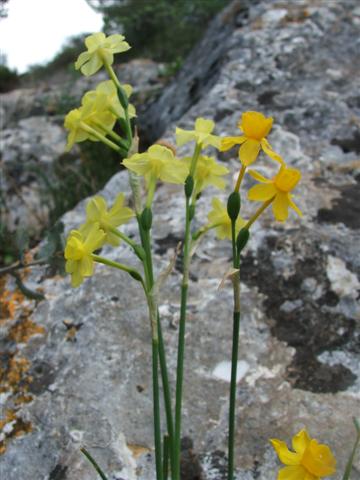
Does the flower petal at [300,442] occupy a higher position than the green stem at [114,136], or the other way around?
the green stem at [114,136]

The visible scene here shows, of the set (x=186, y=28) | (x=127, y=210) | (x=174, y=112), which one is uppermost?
(x=127, y=210)

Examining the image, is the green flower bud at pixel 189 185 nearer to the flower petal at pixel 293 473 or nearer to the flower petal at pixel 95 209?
the flower petal at pixel 95 209

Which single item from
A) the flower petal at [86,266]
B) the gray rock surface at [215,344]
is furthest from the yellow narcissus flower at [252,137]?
the gray rock surface at [215,344]

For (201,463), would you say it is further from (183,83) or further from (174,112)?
(183,83)

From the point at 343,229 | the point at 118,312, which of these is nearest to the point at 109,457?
the point at 118,312

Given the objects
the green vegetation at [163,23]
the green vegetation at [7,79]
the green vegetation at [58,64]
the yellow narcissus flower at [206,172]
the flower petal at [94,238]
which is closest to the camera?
the flower petal at [94,238]

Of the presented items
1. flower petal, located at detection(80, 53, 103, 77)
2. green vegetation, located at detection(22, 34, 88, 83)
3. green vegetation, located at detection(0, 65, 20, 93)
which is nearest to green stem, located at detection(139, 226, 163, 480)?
flower petal, located at detection(80, 53, 103, 77)

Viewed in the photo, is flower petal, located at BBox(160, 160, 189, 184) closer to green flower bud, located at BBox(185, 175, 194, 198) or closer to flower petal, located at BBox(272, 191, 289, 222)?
green flower bud, located at BBox(185, 175, 194, 198)
